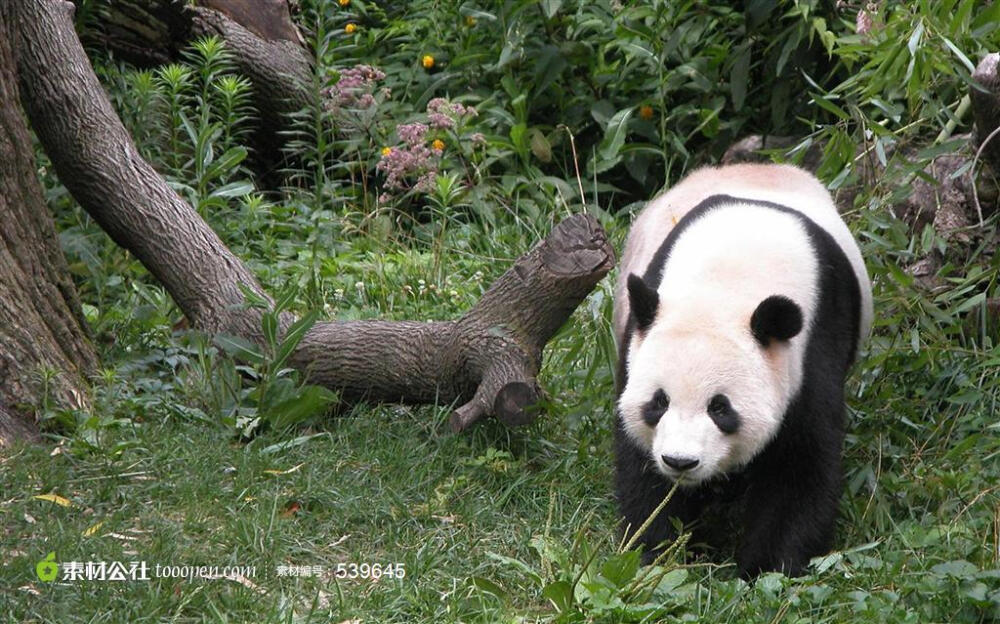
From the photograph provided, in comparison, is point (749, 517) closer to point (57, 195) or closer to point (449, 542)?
point (449, 542)

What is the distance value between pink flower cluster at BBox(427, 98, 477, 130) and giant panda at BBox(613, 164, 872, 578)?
291 cm

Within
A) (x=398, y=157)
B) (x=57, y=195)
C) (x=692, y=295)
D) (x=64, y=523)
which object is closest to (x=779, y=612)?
(x=692, y=295)

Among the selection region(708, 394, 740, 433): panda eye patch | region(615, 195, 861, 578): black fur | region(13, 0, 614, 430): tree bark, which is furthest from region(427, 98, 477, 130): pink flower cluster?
region(708, 394, 740, 433): panda eye patch

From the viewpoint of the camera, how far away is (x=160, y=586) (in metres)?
4.12

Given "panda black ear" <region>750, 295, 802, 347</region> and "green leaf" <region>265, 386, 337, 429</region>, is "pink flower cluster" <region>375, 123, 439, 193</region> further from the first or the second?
"panda black ear" <region>750, 295, 802, 347</region>

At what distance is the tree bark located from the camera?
5594mm

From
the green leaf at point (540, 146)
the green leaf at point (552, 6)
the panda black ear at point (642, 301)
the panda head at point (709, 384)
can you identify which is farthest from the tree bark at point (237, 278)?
the green leaf at point (552, 6)

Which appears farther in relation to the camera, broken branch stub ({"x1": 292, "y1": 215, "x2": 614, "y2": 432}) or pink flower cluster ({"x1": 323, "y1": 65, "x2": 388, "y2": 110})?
pink flower cluster ({"x1": 323, "y1": 65, "x2": 388, "y2": 110})

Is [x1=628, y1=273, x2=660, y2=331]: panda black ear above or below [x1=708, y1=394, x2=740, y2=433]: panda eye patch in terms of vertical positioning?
above

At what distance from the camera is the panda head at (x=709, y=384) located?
426 cm

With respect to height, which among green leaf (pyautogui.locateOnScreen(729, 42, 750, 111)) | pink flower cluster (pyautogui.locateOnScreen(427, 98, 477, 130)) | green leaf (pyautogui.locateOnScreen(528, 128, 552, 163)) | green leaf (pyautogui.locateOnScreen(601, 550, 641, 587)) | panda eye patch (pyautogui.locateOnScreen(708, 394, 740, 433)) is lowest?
green leaf (pyautogui.locateOnScreen(528, 128, 552, 163))

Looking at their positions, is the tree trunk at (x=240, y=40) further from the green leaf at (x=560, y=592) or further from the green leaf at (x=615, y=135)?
the green leaf at (x=560, y=592)

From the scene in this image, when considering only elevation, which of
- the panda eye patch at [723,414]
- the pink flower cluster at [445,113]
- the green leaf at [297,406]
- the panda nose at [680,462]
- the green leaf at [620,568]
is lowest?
the green leaf at [620,568]

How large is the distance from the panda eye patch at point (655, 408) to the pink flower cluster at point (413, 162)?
329 cm
